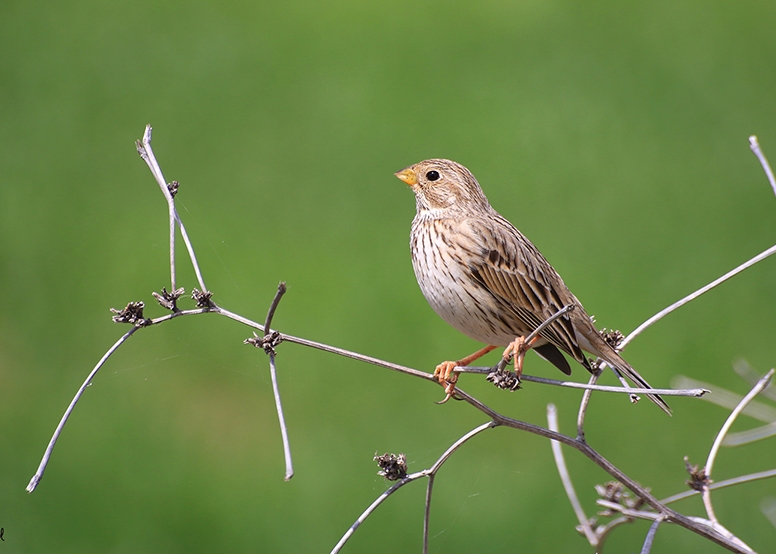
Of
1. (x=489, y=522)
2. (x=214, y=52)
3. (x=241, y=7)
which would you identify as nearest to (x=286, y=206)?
(x=214, y=52)

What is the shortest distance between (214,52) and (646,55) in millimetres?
4285

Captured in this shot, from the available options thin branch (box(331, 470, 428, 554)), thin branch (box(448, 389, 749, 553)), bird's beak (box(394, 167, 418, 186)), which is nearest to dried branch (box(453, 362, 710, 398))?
thin branch (box(448, 389, 749, 553))

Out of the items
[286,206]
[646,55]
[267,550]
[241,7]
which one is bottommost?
[267,550]

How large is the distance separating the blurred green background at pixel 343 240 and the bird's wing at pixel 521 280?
1.84 meters

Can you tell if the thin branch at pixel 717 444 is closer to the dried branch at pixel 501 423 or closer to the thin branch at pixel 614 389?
the dried branch at pixel 501 423

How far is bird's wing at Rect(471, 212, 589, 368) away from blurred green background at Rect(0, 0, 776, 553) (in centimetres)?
184

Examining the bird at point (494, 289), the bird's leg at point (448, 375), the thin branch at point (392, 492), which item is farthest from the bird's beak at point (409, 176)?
the thin branch at point (392, 492)

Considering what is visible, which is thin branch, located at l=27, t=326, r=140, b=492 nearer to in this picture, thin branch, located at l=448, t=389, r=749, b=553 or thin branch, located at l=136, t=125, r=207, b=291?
thin branch, located at l=136, t=125, r=207, b=291

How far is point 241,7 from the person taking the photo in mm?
A: 9016

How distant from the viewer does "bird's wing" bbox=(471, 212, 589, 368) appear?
3.55 metres

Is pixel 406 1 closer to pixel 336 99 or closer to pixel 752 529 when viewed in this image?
pixel 336 99

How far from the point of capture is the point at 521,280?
3.61 metres

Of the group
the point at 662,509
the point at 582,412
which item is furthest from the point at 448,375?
the point at 662,509

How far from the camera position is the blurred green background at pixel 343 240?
560cm
